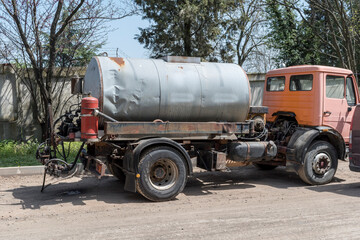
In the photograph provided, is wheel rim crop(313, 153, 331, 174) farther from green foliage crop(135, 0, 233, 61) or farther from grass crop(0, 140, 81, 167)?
green foliage crop(135, 0, 233, 61)

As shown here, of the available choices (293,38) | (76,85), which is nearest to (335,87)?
(76,85)

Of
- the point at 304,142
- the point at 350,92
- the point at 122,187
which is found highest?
the point at 350,92

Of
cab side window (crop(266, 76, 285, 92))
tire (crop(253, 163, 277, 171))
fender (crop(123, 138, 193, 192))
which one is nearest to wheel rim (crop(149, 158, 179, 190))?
fender (crop(123, 138, 193, 192))

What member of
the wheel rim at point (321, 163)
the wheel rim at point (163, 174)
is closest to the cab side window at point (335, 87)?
the wheel rim at point (321, 163)

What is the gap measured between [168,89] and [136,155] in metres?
1.44

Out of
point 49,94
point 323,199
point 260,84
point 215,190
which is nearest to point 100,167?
point 215,190

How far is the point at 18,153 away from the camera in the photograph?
36.1 feet

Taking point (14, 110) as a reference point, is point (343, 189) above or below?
below

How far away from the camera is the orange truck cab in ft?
27.8

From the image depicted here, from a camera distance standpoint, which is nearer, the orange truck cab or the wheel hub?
the wheel hub

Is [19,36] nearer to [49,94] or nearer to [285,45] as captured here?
[49,94]

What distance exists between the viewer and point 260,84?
618 inches

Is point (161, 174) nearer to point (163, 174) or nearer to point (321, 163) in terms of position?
point (163, 174)

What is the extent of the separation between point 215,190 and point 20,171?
4.75 meters
